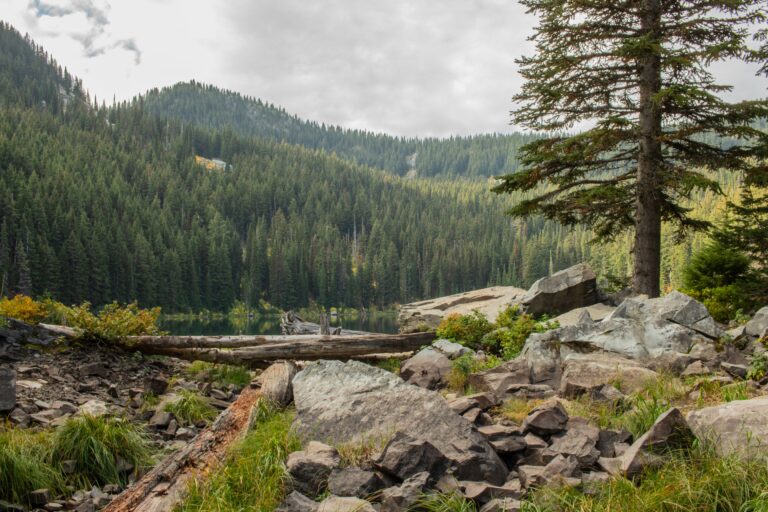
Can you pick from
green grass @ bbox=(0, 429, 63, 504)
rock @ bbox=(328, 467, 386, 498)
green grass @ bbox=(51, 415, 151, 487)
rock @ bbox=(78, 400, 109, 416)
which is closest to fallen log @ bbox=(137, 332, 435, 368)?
rock @ bbox=(78, 400, 109, 416)

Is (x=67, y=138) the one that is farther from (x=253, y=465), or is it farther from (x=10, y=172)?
(x=253, y=465)

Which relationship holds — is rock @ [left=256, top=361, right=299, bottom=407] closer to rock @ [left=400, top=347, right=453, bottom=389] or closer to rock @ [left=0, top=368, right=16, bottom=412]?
rock @ [left=400, top=347, right=453, bottom=389]

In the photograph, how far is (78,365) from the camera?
1155cm

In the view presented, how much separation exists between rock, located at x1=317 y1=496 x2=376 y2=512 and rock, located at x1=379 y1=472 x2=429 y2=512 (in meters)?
0.13

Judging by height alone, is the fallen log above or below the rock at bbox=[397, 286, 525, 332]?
below

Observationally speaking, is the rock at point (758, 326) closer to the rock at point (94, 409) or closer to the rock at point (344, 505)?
the rock at point (344, 505)

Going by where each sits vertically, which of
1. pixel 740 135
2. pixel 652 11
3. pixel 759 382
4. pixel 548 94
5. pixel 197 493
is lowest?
pixel 197 493

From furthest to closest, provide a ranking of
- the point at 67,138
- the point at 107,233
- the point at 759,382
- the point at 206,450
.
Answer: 1. the point at 67,138
2. the point at 107,233
3. the point at 759,382
4. the point at 206,450

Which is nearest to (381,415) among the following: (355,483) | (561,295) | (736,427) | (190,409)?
(355,483)

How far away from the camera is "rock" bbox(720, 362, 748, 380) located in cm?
713

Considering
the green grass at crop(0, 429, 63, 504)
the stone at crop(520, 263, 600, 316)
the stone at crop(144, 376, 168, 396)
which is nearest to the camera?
the green grass at crop(0, 429, 63, 504)

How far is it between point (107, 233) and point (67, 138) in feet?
227

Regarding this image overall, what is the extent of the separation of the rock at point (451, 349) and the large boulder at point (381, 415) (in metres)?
5.10

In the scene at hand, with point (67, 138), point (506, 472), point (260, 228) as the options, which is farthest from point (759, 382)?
point (67, 138)
